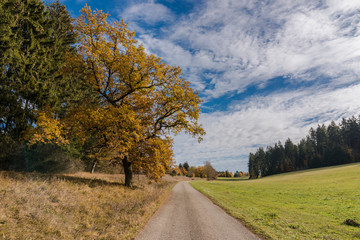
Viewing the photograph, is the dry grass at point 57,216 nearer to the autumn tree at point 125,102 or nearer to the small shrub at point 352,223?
the autumn tree at point 125,102

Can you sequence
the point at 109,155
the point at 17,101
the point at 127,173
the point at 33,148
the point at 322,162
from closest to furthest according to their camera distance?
the point at 17,101
the point at 109,155
the point at 127,173
the point at 33,148
the point at 322,162

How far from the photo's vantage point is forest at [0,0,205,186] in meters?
12.4

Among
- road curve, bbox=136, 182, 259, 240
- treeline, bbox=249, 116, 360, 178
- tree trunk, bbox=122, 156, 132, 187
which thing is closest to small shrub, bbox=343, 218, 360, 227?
road curve, bbox=136, 182, 259, 240

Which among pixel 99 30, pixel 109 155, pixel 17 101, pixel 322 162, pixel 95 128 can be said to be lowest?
pixel 322 162

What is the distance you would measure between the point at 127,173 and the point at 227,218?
1212 cm

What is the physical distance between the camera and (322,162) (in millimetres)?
86875

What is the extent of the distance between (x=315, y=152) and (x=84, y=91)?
123661 mm

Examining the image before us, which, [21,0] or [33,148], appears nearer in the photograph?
[21,0]

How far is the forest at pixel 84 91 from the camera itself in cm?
1244

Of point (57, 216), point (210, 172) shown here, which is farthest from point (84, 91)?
point (210, 172)

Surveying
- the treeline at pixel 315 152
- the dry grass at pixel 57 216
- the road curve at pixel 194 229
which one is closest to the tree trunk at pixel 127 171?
the dry grass at pixel 57 216

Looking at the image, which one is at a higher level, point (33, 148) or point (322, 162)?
point (33, 148)

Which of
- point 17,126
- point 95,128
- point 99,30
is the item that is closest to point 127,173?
point 95,128

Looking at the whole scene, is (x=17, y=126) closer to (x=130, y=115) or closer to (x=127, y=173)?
(x=130, y=115)
